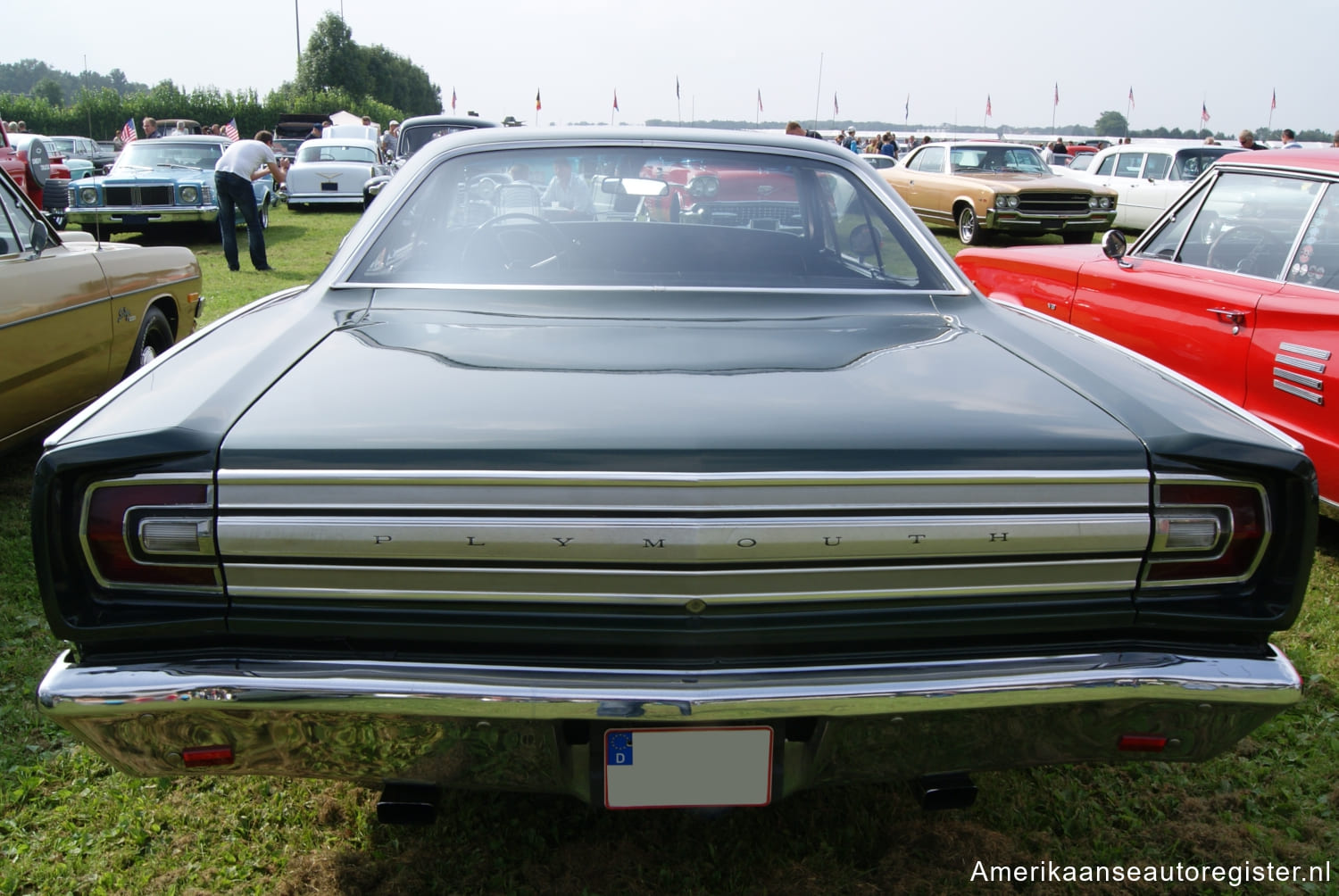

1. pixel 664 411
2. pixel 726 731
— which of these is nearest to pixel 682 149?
pixel 664 411

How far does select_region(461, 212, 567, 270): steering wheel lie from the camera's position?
258cm

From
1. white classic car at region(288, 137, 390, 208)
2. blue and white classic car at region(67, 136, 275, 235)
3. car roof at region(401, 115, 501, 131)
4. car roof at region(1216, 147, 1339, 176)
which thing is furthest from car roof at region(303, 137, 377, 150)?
car roof at region(1216, 147, 1339, 176)

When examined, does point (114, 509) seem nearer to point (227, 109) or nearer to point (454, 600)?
point (454, 600)

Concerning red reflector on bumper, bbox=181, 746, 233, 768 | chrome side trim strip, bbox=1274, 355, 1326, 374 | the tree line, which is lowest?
red reflector on bumper, bbox=181, 746, 233, 768

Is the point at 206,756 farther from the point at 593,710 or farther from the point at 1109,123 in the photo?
the point at 1109,123

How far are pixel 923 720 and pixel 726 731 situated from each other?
33cm

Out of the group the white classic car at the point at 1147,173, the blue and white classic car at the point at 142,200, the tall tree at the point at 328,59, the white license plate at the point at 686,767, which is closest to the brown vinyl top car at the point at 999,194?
the white classic car at the point at 1147,173

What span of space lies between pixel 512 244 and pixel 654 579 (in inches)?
57.3

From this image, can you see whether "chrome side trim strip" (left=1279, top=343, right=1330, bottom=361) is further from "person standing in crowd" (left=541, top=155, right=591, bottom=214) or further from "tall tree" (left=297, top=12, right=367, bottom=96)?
"tall tree" (left=297, top=12, right=367, bottom=96)

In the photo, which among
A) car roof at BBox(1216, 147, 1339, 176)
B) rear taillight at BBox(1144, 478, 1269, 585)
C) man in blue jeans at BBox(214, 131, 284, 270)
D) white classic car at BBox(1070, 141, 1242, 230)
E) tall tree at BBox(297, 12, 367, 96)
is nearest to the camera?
rear taillight at BBox(1144, 478, 1269, 585)

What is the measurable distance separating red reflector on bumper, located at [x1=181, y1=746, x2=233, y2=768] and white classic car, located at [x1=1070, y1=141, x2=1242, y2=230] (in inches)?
534

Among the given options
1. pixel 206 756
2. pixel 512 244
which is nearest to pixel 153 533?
pixel 206 756

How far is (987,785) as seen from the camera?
2.46 metres

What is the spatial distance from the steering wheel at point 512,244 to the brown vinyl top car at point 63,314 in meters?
2.19
